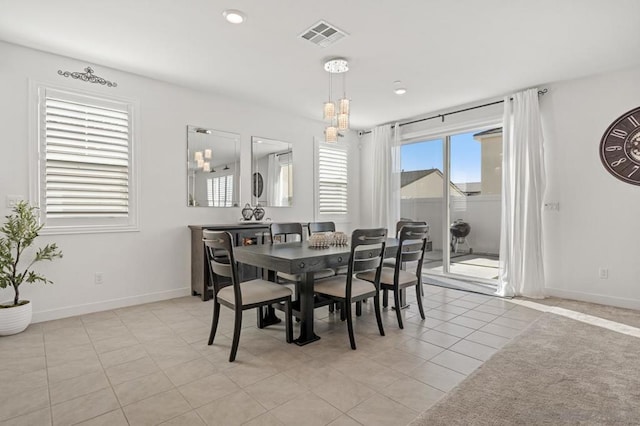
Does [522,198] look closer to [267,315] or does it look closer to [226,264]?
[267,315]

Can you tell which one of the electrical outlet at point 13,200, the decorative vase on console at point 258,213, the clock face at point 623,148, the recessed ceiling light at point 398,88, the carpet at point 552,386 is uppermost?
the recessed ceiling light at point 398,88

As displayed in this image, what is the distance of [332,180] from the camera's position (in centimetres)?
610

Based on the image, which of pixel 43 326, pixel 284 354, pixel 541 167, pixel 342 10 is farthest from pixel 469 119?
pixel 43 326

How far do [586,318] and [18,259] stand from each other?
18.0ft

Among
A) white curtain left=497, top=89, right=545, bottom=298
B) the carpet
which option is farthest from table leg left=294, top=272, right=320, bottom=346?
white curtain left=497, top=89, right=545, bottom=298

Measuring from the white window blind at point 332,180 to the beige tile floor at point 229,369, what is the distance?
2807 mm

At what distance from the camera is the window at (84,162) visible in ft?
11.1

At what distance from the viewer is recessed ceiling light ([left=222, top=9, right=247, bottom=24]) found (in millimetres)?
2625

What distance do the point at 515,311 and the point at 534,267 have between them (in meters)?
0.86

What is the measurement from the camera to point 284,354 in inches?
101

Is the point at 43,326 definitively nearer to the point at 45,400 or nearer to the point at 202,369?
the point at 45,400

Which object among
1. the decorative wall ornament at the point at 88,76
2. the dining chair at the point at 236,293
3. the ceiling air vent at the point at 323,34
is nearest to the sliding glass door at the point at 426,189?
the ceiling air vent at the point at 323,34

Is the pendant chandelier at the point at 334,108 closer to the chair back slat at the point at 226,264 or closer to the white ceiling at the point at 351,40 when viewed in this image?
the white ceiling at the point at 351,40

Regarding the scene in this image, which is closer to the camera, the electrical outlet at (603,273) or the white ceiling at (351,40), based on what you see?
the white ceiling at (351,40)
